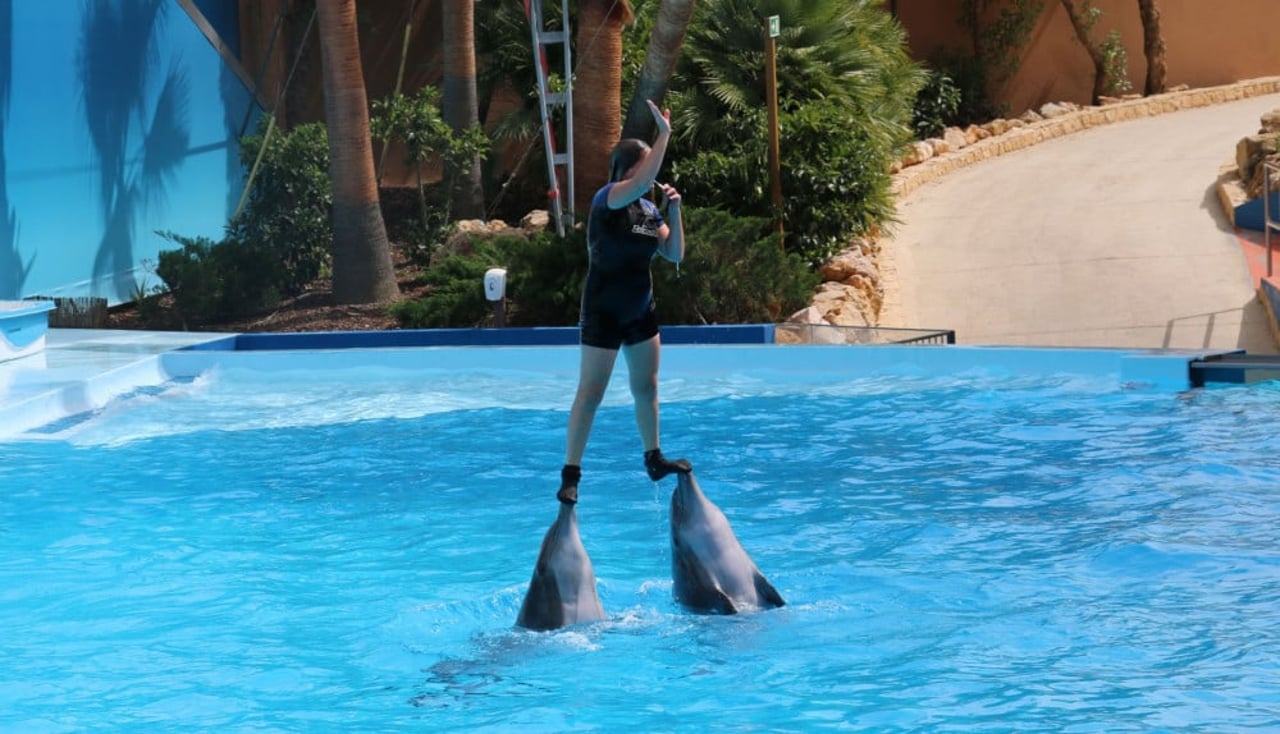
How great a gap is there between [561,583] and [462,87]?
1156 cm

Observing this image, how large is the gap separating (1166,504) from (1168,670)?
96.0 inches

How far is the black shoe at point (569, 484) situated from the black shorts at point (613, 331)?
46 cm

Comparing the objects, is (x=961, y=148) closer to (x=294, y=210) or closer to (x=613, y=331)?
(x=294, y=210)

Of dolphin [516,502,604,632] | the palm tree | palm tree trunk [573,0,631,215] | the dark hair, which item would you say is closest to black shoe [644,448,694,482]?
dolphin [516,502,604,632]

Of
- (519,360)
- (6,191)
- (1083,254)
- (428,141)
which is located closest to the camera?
(519,360)

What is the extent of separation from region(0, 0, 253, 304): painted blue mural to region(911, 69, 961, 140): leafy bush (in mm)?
10118

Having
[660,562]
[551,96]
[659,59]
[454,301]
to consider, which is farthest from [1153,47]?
[660,562]

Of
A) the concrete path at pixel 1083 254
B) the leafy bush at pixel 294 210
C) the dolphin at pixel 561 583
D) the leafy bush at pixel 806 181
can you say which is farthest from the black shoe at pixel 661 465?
the leafy bush at pixel 294 210

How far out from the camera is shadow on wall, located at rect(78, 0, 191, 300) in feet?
53.2

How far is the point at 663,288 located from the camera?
44.3 ft

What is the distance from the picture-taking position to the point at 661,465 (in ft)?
19.2

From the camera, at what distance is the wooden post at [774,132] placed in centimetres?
1396

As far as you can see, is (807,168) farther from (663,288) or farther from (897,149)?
(897,149)

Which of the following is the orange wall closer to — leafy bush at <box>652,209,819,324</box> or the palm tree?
the palm tree
